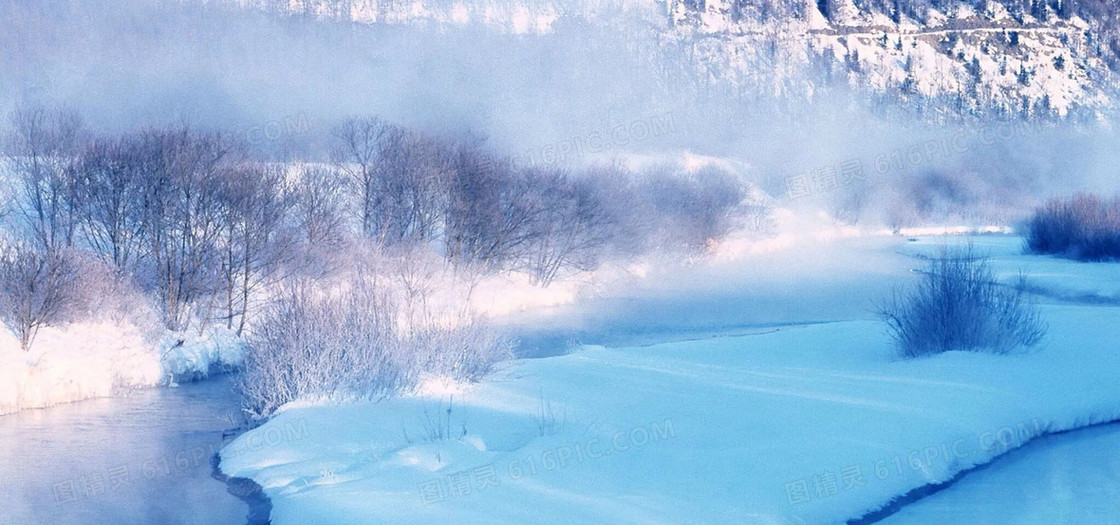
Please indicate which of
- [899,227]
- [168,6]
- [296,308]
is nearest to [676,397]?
[296,308]

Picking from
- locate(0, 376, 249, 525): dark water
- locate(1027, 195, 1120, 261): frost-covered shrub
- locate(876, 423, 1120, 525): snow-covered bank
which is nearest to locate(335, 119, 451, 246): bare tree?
locate(0, 376, 249, 525): dark water

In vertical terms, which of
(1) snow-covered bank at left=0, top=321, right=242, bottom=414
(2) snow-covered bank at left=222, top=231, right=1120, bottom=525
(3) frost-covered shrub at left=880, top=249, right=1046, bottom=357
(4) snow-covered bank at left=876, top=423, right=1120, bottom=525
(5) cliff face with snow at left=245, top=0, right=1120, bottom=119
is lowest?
(1) snow-covered bank at left=0, top=321, right=242, bottom=414

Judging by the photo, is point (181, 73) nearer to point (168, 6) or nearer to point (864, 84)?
point (168, 6)

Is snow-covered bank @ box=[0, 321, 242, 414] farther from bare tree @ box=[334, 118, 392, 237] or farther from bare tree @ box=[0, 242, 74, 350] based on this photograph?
bare tree @ box=[334, 118, 392, 237]

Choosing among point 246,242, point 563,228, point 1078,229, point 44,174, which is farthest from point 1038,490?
point 1078,229

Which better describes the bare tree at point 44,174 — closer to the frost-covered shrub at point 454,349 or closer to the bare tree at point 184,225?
the bare tree at point 184,225

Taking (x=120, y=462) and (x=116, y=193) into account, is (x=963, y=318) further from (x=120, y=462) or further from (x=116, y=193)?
(x=116, y=193)
